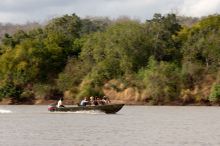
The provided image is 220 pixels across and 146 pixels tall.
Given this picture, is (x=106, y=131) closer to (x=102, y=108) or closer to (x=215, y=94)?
(x=102, y=108)

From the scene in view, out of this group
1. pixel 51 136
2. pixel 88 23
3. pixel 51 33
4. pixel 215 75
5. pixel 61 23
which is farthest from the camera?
pixel 88 23

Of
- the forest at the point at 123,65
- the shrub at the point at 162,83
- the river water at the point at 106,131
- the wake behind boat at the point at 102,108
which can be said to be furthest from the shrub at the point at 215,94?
the river water at the point at 106,131

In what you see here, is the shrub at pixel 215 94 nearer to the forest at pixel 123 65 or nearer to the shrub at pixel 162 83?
the forest at pixel 123 65

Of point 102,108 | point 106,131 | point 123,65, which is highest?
point 123,65

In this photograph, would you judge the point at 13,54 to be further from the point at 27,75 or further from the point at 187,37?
the point at 187,37

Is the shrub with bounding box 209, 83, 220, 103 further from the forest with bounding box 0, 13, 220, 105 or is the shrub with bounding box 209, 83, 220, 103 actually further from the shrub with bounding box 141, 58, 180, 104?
the shrub with bounding box 141, 58, 180, 104

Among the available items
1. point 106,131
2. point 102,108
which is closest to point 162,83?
point 102,108

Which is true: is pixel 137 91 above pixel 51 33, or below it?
below

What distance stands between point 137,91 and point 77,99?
29.0 ft

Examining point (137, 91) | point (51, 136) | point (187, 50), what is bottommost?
point (51, 136)

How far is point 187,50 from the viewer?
99438mm

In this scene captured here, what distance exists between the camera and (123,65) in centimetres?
9931

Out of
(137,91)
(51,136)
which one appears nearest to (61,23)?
(137,91)

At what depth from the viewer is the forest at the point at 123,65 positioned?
94.6 m
